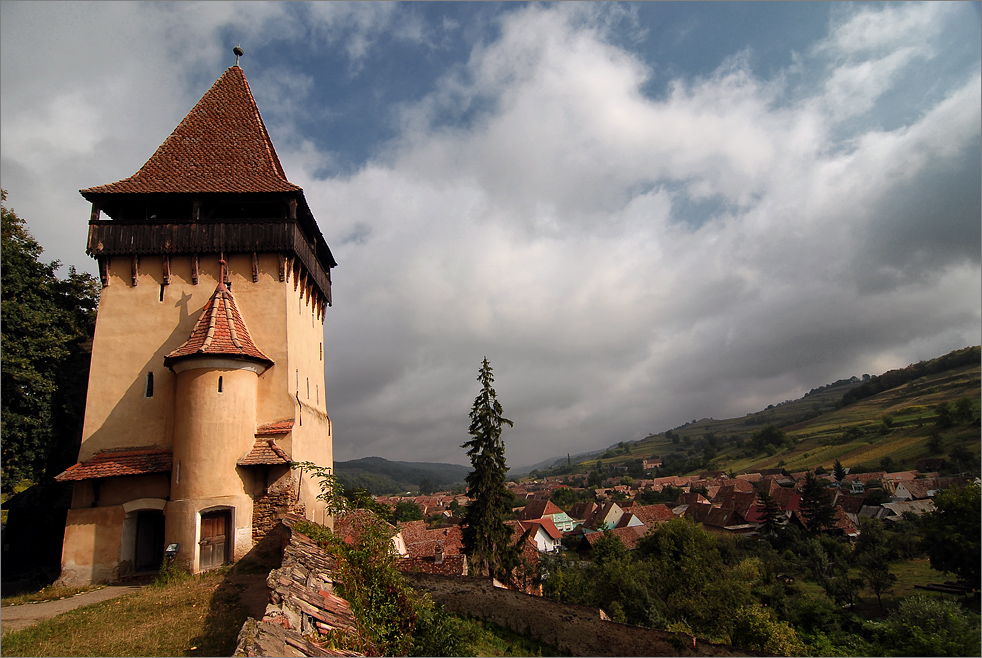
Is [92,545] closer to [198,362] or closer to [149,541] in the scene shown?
[149,541]

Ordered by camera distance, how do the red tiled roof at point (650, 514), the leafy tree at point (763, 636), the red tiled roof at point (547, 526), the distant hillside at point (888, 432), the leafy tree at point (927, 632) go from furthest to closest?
the distant hillside at point (888, 432) < the red tiled roof at point (650, 514) < the red tiled roof at point (547, 526) < the leafy tree at point (763, 636) < the leafy tree at point (927, 632)

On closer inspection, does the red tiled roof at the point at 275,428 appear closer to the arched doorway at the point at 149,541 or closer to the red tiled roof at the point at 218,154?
the arched doorway at the point at 149,541

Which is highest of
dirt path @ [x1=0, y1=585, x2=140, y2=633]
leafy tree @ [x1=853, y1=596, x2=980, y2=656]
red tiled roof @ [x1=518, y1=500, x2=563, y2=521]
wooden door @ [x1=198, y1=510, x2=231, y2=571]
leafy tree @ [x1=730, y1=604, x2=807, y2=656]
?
wooden door @ [x1=198, y1=510, x2=231, y2=571]

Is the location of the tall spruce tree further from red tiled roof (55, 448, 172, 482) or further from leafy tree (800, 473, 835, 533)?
leafy tree (800, 473, 835, 533)

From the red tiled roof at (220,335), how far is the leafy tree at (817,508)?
212 ft

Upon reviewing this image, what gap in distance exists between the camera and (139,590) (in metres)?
12.1

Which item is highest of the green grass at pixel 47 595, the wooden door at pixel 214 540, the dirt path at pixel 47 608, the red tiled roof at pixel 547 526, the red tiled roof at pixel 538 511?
the wooden door at pixel 214 540

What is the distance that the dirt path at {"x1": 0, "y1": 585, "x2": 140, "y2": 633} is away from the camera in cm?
1004

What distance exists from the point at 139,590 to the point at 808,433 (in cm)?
17359

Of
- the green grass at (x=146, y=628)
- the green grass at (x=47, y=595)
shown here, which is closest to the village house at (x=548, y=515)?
the green grass at (x=47, y=595)

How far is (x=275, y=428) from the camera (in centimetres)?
1511

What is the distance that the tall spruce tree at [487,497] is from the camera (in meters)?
24.6

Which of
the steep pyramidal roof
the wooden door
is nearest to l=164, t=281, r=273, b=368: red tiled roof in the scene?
the steep pyramidal roof

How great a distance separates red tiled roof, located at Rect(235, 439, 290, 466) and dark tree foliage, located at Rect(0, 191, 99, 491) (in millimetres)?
8033
